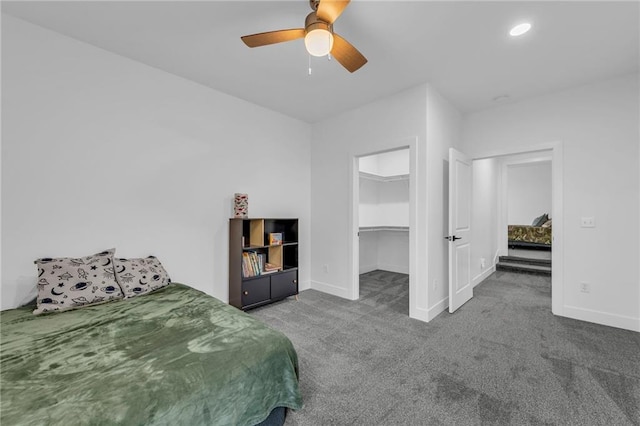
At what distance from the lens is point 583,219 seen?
3051mm

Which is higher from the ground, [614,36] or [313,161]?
[614,36]

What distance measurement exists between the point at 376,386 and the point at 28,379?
1.88 metres

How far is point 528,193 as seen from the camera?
8398 mm

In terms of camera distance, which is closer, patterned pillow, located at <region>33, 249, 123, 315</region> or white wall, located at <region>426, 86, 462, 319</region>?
patterned pillow, located at <region>33, 249, 123, 315</region>

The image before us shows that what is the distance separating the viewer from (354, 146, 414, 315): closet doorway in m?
5.23

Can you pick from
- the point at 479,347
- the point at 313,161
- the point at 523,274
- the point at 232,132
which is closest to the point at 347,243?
the point at 313,161

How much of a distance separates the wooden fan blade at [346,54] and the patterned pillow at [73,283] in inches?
101

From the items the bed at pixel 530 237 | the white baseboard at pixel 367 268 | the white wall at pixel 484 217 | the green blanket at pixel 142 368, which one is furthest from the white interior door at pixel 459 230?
the bed at pixel 530 237

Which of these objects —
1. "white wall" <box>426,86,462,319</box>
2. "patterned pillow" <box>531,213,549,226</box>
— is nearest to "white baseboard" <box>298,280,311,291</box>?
"white wall" <box>426,86,462,319</box>

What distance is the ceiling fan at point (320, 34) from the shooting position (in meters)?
1.62

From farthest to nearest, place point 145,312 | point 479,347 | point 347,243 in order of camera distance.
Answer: point 347,243 → point 479,347 → point 145,312

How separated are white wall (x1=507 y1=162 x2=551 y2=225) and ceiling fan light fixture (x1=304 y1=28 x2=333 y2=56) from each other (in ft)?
27.6

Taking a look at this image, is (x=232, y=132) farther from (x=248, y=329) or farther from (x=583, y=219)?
(x=583, y=219)

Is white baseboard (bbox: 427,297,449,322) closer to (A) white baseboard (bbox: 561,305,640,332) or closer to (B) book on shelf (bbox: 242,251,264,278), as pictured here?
(A) white baseboard (bbox: 561,305,640,332)
